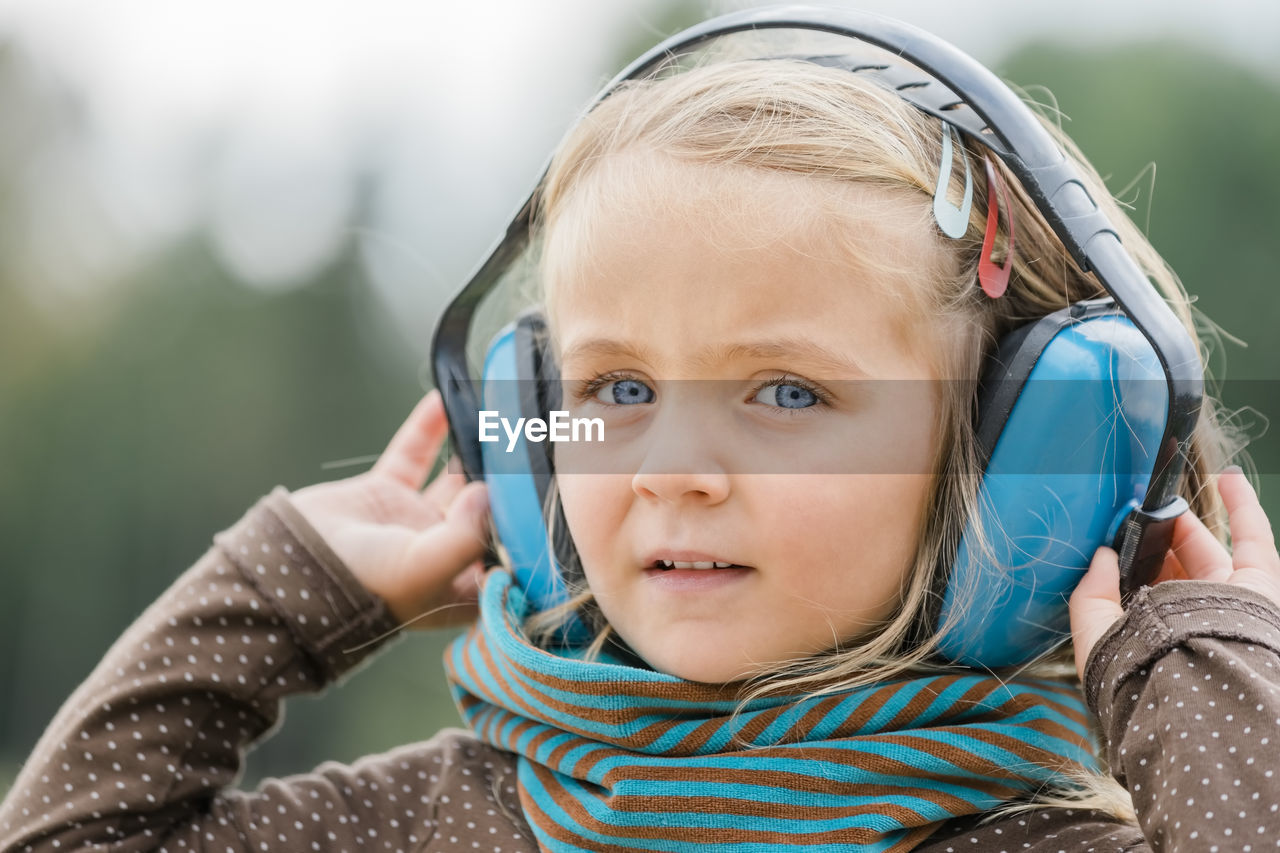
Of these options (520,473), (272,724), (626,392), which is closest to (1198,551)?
(626,392)

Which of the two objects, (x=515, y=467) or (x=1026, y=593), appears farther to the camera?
(x=515, y=467)

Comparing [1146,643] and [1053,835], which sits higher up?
[1146,643]

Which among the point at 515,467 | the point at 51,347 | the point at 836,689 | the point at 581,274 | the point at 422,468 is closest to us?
the point at 836,689

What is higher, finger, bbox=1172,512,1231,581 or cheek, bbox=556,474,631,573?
cheek, bbox=556,474,631,573

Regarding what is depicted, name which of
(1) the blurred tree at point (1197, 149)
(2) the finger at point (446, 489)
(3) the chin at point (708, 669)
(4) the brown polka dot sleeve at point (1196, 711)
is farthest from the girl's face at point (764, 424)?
(1) the blurred tree at point (1197, 149)

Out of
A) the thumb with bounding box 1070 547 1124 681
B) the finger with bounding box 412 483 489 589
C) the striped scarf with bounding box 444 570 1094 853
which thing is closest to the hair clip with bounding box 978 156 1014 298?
the thumb with bounding box 1070 547 1124 681

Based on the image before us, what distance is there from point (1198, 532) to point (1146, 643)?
0.19 meters

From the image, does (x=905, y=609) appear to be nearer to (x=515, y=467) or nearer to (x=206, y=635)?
(x=515, y=467)

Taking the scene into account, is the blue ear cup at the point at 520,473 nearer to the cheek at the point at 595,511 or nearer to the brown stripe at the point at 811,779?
the cheek at the point at 595,511

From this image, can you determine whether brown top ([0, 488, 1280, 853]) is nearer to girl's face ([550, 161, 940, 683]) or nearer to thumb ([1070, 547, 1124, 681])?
thumb ([1070, 547, 1124, 681])

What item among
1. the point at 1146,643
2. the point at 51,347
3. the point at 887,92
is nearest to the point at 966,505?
the point at 1146,643

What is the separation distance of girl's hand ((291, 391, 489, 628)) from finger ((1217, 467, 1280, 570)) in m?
0.87

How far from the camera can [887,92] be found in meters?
1.38

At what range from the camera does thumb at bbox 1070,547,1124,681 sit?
1.21 metres
